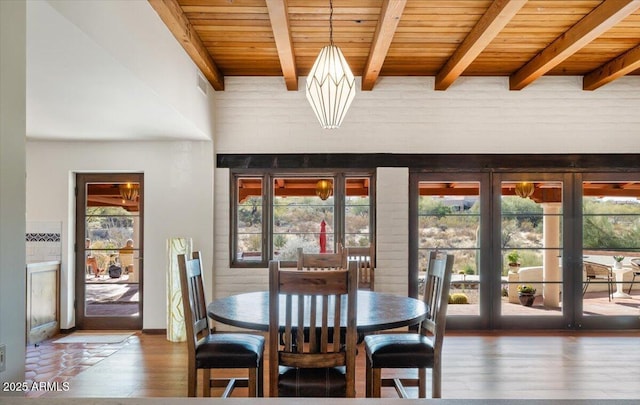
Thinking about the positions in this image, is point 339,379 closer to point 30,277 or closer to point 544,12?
point 544,12

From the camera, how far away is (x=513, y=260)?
18.6ft

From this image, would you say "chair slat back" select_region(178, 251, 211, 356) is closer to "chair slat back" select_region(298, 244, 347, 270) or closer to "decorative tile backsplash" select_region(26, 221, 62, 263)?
"chair slat back" select_region(298, 244, 347, 270)

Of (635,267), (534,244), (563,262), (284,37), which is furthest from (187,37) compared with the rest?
(635,267)

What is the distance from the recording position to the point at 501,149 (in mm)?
5637

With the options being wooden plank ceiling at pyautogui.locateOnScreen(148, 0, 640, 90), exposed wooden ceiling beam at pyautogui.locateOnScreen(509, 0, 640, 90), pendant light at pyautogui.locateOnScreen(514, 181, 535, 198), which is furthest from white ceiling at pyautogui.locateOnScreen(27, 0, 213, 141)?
pendant light at pyautogui.locateOnScreen(514, 181, 535, 198)

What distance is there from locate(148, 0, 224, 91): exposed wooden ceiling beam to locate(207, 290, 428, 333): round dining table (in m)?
2.12

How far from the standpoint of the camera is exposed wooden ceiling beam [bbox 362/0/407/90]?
3.51 m

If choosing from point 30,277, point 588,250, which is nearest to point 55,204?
point 30,277

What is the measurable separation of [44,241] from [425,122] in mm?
4637

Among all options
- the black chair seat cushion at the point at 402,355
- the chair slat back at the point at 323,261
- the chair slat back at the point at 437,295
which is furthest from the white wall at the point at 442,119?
the black chair seat cushion at the point at 402,355

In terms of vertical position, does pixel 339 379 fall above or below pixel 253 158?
below

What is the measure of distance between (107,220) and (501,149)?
15.5 ft

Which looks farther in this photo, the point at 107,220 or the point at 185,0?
the point at 107,220

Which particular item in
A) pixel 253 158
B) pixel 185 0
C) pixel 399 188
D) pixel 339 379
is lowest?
pixel 339 379
